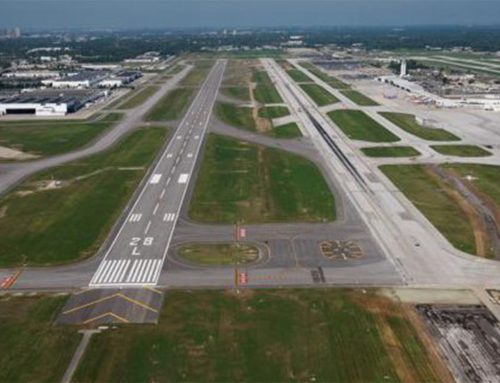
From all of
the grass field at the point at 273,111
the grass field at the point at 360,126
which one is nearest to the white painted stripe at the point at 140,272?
the grass field at the point at 360,126

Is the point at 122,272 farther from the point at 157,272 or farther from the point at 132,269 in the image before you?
the point at 157,272

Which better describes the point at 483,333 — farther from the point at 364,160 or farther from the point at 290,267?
the point at 364,160

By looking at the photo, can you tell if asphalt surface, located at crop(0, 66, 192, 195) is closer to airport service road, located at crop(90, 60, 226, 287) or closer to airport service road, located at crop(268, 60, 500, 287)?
airport service road, located at crop(90, 60, 226, 287)

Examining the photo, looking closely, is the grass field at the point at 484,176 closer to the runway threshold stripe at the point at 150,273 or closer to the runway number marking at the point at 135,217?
the runway threshold stripe at the point at 150,273

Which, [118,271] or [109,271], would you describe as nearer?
[118,271]

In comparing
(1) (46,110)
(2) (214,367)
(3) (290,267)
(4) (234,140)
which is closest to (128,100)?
(1) (46,110)

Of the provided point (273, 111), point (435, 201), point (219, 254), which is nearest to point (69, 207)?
point (219, 254)
